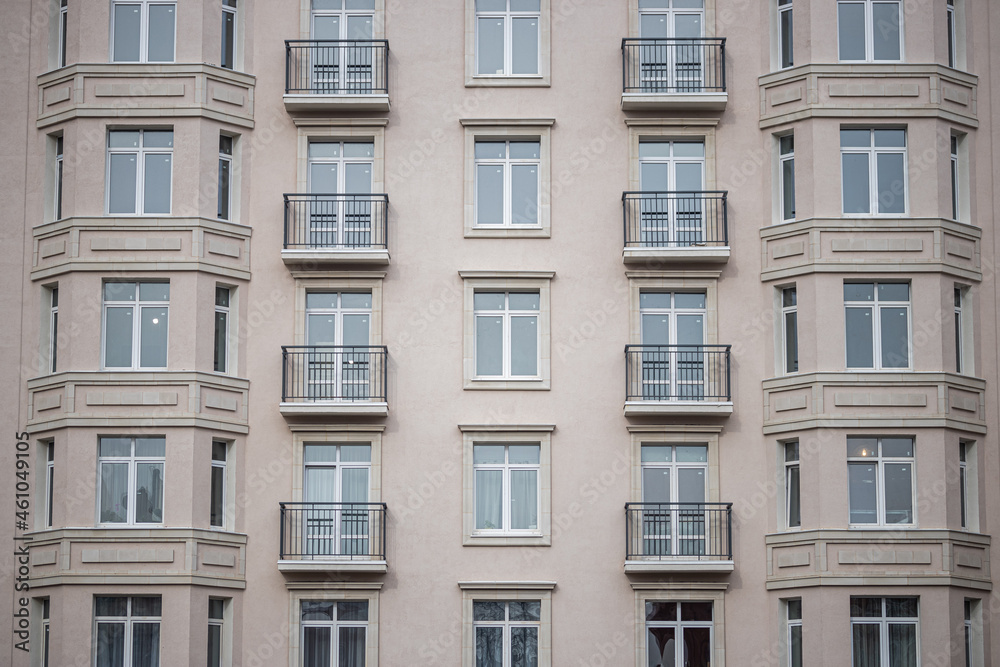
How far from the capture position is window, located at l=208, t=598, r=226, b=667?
2689 centimetres

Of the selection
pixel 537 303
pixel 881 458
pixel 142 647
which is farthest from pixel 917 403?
pixel 142 647

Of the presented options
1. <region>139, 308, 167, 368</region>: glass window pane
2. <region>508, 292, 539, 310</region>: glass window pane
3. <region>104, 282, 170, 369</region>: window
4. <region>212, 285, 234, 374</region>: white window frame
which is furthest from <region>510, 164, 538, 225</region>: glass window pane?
<region>139, 308, 167, 368</region>: glass window pane

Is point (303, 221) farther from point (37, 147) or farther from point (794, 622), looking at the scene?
point (794, 622)

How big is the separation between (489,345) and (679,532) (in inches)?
207

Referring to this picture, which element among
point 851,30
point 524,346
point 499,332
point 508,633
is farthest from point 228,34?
point 508,633

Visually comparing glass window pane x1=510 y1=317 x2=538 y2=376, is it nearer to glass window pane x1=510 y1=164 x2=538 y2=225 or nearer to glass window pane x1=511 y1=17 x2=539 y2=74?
glass window pane x1=510 y1=164 x2=538 y2=225

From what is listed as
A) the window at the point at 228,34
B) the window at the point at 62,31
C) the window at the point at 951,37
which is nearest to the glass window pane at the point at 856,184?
the window at the point at 951,37

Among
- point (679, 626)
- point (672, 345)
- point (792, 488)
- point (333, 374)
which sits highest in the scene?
point (672, 345)

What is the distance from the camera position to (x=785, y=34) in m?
29.2

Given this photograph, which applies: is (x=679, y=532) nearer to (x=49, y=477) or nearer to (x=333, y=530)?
(x=333, y=530)

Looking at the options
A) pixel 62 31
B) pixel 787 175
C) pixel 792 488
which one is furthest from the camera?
pixel 62 31

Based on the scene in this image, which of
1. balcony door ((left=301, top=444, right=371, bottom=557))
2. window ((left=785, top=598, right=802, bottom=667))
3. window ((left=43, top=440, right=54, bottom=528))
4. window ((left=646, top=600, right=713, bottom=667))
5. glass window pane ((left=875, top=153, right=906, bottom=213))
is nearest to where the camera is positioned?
window ((left=785, top=598, right=802, bottom=667))

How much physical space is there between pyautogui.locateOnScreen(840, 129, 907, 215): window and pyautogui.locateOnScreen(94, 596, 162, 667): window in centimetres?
1559

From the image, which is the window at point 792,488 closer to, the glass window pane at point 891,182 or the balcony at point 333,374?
the glass window pane at point 891,182
